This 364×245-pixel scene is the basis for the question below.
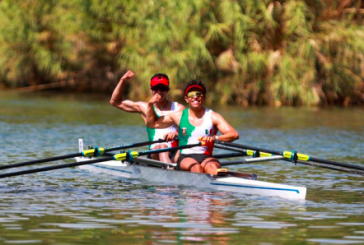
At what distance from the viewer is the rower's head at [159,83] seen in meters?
13.7

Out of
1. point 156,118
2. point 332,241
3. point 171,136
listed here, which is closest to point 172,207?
point 332,241

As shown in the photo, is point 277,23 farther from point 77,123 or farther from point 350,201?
point 350,201

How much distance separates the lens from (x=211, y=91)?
34.5m

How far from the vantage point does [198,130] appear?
12953 millimetres

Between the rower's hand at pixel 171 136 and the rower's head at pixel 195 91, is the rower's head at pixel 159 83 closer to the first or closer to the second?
the rower's hand at pixel 171 136

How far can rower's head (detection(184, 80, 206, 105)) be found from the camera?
12.7 metres

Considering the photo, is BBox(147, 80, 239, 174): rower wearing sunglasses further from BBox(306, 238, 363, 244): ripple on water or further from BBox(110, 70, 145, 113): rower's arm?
BBox(306, 238, 363, 244): ripple on water

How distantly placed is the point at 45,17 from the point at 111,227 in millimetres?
36615

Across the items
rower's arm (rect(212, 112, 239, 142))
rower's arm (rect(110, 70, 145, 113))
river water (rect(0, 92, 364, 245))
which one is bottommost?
river water (rect(0, 92, 364, 245))

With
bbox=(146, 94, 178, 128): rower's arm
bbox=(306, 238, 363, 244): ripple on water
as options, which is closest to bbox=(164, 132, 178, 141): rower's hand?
bbox=(146, 94, 178, 128): rower's arm

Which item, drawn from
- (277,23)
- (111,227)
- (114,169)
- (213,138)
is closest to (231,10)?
(277,23)

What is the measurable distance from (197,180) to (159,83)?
1763mm

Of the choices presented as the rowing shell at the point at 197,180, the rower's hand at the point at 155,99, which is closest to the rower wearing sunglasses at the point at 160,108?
the rower's hand at the point at 155,99

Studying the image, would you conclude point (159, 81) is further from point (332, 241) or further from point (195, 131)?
point (332, 241)
